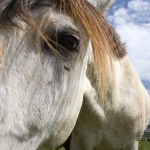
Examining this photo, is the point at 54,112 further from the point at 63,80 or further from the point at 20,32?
the point at 20,32

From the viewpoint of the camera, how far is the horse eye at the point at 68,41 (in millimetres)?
2129

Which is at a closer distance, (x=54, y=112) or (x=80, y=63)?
(x=54, y=112)

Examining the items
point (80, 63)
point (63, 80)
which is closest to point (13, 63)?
point (63, 80)

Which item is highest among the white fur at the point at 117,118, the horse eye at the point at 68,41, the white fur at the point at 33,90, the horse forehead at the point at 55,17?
the horse forehead at the point at 55,17

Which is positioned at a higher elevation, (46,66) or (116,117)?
(46,66)

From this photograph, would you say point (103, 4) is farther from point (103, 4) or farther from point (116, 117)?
point (116, 117)

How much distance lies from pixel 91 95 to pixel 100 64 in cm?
54

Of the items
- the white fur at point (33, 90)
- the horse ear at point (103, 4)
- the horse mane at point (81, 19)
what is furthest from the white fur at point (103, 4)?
the white fur at point (33, 90)

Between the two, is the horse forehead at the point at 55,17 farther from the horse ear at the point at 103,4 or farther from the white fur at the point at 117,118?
the white fur at the point at 117,118

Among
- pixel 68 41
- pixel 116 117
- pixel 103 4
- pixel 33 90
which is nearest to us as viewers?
pixel 33 90

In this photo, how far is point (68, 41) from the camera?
84.3 inches

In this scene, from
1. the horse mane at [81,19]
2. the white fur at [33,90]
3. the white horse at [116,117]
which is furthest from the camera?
→ the white horse at [116,117]

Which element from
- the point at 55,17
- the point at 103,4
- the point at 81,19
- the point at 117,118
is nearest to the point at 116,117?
the point at 117,118

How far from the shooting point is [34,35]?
2016 millimetres
